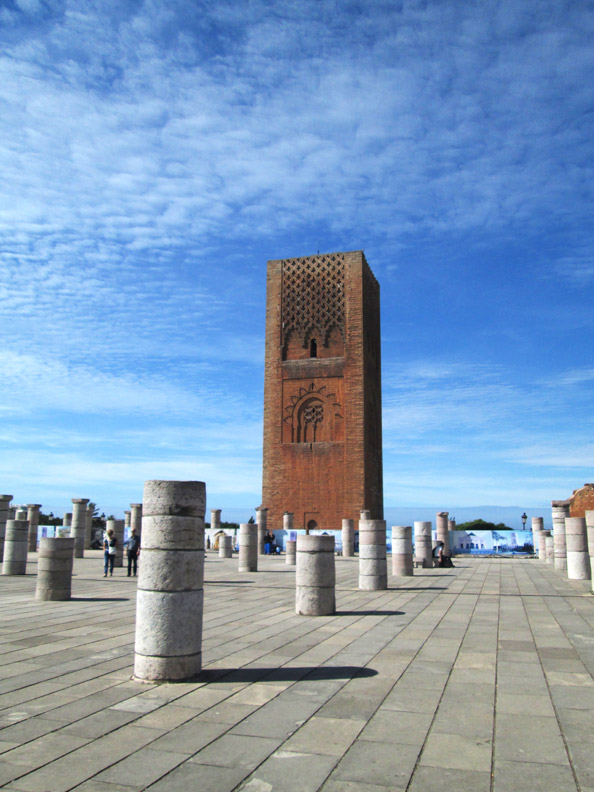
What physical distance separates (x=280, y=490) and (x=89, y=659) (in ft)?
113

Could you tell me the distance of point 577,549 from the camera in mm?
15492

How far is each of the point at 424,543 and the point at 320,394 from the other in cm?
2101

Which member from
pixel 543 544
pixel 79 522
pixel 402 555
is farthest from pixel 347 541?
pixel 402 555

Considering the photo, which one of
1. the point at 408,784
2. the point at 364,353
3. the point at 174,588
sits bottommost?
the point at 408,784

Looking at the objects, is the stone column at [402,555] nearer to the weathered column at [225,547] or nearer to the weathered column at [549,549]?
the weathered column at [549,549]

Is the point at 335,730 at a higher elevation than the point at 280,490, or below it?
below

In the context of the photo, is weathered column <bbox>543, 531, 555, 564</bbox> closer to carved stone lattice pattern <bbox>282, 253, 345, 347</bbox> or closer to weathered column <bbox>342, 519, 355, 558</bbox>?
weathered column <bbox>342, 519, 355, 558</bbox>

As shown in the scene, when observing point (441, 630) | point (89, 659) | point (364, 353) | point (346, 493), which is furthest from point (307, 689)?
point (364, 353)

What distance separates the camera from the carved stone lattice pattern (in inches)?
1662

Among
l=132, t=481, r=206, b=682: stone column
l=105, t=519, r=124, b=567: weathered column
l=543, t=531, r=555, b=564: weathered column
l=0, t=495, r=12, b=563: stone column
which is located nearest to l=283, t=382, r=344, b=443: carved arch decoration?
l=543, t=531, r=555, b=564: weathered column

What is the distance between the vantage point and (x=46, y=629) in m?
7.71

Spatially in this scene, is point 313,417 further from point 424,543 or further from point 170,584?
point 170,584

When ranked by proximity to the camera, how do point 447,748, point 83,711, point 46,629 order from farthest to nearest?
point 46,629
point 83,711
point 447,748

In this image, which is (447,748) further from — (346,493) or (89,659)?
(346,493)
